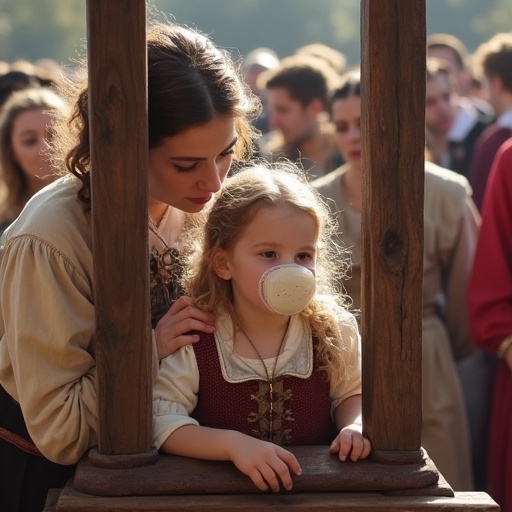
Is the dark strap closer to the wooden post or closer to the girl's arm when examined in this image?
the girl's arm

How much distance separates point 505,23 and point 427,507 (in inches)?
1828

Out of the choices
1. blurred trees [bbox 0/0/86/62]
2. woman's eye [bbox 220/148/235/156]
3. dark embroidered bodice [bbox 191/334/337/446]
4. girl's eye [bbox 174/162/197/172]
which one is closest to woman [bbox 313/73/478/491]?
woman's eye [bbox 220/148/235/156]

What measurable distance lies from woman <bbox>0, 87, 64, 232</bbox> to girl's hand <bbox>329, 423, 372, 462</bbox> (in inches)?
97.7

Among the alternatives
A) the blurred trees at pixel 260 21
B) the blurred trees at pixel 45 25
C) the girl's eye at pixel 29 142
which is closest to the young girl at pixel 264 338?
the girl's eye at pixel 29 142

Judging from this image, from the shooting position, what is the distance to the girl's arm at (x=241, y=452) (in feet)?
7.64

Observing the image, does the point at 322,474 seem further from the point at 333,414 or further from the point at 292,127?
Result: the point at 292,127

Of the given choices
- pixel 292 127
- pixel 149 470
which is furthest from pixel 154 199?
pixel 292 127

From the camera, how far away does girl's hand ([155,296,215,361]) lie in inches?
103

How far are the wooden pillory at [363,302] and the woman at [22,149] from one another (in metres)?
2.41

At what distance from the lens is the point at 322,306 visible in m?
2.74

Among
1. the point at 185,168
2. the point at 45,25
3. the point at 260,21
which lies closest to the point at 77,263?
the point at 185,168

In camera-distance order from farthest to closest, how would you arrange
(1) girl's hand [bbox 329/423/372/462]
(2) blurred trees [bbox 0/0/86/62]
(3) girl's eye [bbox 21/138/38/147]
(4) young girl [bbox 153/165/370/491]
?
(2) blurred trees [bbox 0/0/86/62] → (3) girl's eye [bbox 21/138/38/147] → (4) young girl [bbox 153/165/370/491] → (1) girl's hand [bbox 329/423/372/462]

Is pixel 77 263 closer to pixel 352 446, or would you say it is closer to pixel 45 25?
pixel 352 446

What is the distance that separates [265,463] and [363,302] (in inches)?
14.4
